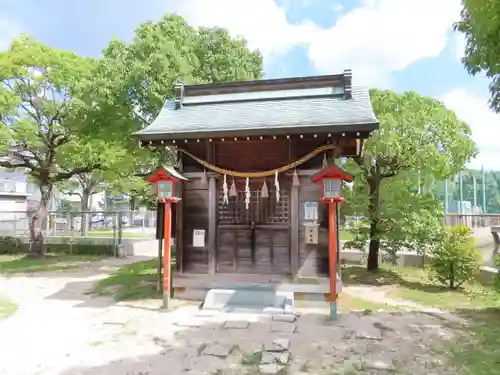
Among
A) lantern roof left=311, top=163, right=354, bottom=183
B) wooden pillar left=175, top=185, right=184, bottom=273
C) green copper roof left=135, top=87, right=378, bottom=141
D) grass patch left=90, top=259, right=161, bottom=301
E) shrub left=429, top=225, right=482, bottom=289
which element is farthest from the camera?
shrub left=429, top=225, right=482, bottom=289

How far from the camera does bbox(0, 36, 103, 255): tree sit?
16719mm

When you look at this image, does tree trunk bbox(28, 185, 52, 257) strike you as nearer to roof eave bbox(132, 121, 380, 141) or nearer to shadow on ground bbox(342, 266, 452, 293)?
roof eave bbox(132, 121, 380, 141)

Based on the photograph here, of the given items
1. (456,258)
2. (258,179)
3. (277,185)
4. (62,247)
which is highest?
(258,179)

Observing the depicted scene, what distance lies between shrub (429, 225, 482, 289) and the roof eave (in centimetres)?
587

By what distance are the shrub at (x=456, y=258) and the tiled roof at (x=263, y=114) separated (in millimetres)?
5812

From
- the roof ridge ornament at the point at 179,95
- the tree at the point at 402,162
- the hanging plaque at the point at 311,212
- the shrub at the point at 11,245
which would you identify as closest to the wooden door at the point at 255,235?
the hanging plaque at the point at 311,212

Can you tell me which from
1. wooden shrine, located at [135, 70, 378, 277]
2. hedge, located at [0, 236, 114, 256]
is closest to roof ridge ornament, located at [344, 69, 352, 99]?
wooden shrine, located at [135, 70, 378, 277]

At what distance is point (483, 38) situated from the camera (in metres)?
7.12

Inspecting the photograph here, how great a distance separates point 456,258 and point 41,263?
18.3 meters

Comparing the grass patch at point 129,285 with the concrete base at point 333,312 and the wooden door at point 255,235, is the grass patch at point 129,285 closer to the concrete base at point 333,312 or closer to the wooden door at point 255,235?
the wooden door at point 255,235

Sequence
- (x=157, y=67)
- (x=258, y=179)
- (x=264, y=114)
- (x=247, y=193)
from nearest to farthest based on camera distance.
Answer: (x=247, y=193) < (x=258, y=179) < (x=264, y=114) < (x=157, y=67)

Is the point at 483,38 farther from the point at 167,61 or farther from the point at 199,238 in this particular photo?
the point at 167,61

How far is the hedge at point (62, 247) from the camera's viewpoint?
2180 cm

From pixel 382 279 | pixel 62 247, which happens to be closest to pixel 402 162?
pixel 382 279
